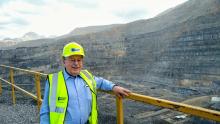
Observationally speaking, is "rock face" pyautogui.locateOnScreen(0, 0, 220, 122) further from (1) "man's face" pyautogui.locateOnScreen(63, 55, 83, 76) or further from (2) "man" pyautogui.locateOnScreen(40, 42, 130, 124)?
(1) "man's face" pyautogui.locateOnScreen(63, 55, 83, 76)

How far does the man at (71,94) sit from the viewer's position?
2.56 metres

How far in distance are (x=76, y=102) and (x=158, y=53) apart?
23.3 m

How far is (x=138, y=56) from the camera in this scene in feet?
91.5

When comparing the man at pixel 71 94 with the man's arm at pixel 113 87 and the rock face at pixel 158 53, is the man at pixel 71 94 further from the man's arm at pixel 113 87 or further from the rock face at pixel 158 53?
the rock face at pixel 158 53

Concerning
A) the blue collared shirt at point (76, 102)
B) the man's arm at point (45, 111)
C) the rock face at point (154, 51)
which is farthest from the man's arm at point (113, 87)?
the rock face at point (154, 51)

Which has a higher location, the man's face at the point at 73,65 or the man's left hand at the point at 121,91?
the man's face at the point at 73,65

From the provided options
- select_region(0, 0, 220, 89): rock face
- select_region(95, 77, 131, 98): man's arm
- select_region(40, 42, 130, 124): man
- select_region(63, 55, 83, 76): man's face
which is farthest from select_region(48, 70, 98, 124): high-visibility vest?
select_region(0, 0, 220, 89): rock face

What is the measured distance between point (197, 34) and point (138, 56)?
7.54m

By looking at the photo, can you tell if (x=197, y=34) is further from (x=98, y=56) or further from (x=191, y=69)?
(x=98, y=56)

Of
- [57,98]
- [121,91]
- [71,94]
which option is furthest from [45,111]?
[121,91]

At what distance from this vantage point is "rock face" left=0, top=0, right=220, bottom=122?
19.5m

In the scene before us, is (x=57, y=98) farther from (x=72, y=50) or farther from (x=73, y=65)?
(x=72, y=50)

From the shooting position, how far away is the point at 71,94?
259 cm

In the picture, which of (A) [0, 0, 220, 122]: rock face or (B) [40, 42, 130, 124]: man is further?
(A) [0, 0, 220, 122]: rock face
